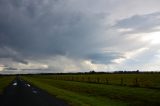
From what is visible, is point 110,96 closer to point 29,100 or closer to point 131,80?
point 29,100

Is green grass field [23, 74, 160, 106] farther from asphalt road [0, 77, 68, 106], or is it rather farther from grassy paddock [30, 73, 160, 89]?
grassy paddock [30, 73, 160, 89]

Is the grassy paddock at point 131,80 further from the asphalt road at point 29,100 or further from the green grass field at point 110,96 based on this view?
the asphalt road at point 29,100

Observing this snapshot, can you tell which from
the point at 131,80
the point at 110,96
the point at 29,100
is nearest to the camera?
the point at 29,100

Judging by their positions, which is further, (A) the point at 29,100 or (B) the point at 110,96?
(B) the point at 110,96

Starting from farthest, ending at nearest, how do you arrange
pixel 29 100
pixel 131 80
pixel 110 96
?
pixel 131 80
pixel 110 96
pixel 29 100

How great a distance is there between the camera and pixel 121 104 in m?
20.9

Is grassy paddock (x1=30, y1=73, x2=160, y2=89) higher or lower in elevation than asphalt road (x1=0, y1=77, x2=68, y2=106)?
higher

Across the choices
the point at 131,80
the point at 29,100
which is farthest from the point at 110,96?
the point at 131,80

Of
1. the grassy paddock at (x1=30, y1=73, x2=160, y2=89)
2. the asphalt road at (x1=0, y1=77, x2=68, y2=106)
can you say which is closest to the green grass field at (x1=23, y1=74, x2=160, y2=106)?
the asphalt road at (x1=0, y1=77, x2=68, y2=106)

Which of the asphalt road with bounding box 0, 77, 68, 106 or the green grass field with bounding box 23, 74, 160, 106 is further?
the green grass field with bounding box 23, 74, 160, 106

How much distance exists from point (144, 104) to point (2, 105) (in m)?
10.2

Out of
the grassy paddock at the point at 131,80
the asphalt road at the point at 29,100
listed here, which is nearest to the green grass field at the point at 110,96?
the asphalt road at the point at 29,100

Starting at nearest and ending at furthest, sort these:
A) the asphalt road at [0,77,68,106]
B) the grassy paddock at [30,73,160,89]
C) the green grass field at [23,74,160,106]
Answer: the asphalt road at [0,77,68,106] → the green grass field at [23,74,160,106] → the grassy paddock at [30,73,160,89]

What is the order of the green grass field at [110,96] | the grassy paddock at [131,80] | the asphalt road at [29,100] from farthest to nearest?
the grassy paddock at [131,80]
the green grass field at [110,96]
the asphalt road at [29,100]
